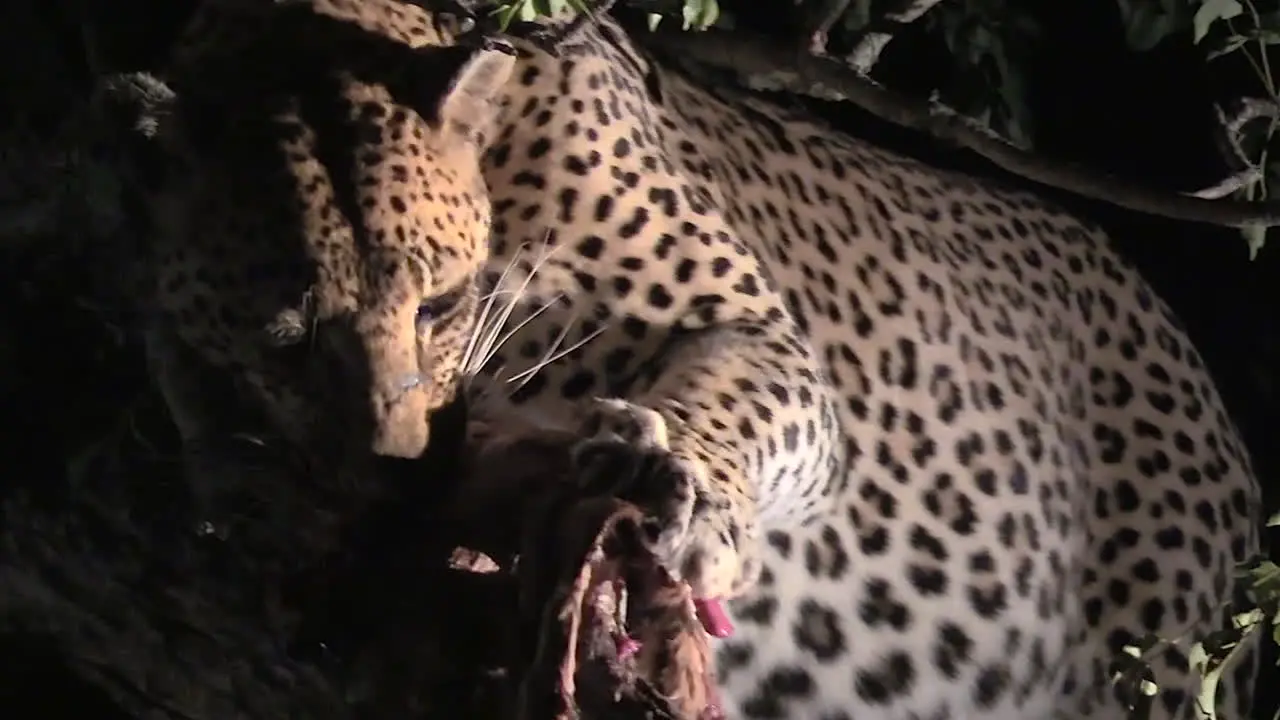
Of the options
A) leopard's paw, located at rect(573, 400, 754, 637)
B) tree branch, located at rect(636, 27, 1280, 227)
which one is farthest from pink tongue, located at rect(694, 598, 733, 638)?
tree branch, located at rect(636, 27, 1280, 227)

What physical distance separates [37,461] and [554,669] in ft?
2.30

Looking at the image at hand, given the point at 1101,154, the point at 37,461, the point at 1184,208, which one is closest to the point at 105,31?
the point at 37,461

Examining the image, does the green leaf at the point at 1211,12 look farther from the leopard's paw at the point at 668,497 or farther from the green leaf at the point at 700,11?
the leopard's paw at the point at 668,497

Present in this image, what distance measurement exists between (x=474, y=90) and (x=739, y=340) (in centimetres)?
34

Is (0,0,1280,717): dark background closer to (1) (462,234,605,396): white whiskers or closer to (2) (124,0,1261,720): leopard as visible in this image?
(2) (124,0,1261,720): leopard

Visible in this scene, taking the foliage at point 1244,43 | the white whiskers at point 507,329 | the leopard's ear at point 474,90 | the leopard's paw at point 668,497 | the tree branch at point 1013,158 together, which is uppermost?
the foliage at point 1244,43

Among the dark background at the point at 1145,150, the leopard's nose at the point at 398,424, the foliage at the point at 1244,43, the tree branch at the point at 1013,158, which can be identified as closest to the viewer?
the leopard's nose at the point at 398,424

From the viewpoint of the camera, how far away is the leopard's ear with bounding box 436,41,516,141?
125 cm

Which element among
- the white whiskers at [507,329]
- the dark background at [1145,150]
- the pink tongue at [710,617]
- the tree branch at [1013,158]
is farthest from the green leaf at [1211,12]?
the pink tongue at [710,617]

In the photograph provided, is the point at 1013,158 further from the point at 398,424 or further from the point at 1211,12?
the point at 398,424

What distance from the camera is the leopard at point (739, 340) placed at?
1204 mm

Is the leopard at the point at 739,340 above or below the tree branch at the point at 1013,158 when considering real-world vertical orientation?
below

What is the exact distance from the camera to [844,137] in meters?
1.92

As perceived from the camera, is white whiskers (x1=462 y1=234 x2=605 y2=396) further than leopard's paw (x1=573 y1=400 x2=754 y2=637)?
Yes
